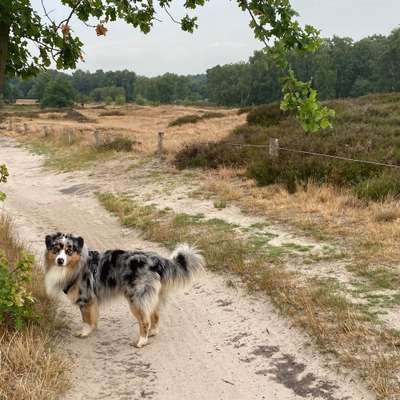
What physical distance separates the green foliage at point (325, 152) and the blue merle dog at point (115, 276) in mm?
6255

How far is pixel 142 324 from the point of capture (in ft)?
18.7

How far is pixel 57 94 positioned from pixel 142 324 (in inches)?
3663

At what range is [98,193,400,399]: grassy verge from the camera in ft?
15.8

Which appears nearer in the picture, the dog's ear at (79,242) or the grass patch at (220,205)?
the dog's ear at (79,242)

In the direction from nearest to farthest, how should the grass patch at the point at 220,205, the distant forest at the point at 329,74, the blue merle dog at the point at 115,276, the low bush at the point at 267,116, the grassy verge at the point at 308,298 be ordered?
the grassy verge at the point at 308,298
the blue merle dog at the point at 115,276
the grass patch at the point at 220,205
the low bush at the point at 267,116
the distant forest at the point at 329,74

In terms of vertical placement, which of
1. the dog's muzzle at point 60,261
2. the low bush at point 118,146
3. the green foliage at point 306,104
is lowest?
the low bush at point 118,146

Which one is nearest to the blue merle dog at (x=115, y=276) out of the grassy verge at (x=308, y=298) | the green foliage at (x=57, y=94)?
the grassy verge at (x=308, y=298)

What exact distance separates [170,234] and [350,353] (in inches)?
220

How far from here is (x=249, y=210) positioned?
11.6 meters

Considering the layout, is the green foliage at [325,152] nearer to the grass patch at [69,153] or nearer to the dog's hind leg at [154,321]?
the grass patch at [69,153]

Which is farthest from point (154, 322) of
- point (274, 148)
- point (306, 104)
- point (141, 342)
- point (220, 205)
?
point (274, 148)

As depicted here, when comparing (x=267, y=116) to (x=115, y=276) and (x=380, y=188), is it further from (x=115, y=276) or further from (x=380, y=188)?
(x=115, y=276)

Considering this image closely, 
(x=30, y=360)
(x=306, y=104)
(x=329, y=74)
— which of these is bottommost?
(x=30, y=360)

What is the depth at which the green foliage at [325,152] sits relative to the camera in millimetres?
11547
